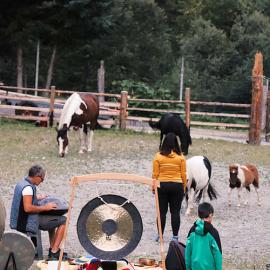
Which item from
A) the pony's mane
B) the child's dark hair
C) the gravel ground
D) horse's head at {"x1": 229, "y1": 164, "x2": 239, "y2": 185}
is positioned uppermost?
the pony's mane

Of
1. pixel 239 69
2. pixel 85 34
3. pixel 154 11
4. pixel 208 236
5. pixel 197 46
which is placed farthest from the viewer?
pixel 154 11

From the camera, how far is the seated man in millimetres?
9375

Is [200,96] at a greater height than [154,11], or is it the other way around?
[154,11]

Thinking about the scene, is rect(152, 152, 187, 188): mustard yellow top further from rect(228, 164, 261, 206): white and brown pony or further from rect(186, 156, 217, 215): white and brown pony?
rect(228, 164, 261, 206): white and brown pony

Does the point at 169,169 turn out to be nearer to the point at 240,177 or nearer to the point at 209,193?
the point at 209,193

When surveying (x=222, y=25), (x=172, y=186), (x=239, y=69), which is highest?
(x=222, y=25)

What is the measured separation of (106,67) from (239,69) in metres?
10.2

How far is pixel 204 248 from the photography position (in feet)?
25.6

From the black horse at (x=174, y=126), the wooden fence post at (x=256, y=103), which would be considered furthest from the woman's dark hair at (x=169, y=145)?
the wooden fence post at (x=256, y=103)

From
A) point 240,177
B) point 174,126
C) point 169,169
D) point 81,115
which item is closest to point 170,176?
point 169,169

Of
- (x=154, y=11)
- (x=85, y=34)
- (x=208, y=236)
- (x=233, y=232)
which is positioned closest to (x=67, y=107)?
(x=233, y=232)

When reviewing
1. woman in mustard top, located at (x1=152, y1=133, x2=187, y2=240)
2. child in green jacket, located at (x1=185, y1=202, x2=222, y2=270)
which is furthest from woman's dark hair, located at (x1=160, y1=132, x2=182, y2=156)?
child in green jacket, located at (x1=185, y1=202, x2=222, y2=270)

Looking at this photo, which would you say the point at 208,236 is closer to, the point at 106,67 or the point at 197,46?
the point at 197,46

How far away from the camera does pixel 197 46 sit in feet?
137
